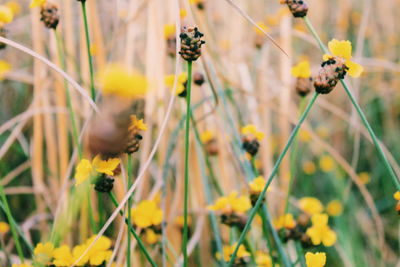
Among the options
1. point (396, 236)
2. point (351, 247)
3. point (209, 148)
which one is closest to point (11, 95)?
point (209, 148)

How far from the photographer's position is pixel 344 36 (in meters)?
2.29

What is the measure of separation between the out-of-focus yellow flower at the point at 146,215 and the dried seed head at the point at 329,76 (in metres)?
0.36

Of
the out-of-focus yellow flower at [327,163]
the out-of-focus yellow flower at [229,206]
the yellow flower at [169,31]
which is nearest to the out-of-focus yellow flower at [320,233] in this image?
the out-of-focus yellow flower at [229,206]

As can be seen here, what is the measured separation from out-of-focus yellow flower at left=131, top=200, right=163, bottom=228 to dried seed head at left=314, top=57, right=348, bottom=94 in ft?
1.19

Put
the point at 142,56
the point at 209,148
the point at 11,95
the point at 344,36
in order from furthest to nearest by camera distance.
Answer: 1. the point at 344,36
2. the point at 11,95
3. the point at 142,56
4. the point at 209,148

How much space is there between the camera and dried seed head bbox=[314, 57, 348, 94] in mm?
565

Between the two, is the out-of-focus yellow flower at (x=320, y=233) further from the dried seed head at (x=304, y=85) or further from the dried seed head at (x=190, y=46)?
the dried seed head at (x=190, y=46)

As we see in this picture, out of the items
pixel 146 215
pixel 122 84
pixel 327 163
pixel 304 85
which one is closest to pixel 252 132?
pixel 304 85

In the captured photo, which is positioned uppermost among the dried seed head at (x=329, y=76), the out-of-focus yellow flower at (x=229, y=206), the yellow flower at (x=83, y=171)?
the dried seed head at (x=329, y=76)

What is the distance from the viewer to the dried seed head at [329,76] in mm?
565

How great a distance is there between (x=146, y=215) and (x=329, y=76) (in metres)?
0.40

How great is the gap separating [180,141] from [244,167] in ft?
1.15

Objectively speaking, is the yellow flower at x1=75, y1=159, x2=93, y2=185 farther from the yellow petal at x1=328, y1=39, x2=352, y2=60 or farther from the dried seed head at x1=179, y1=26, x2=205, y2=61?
the yellow petal at x1=328, y1=39, x2=352, y2=60

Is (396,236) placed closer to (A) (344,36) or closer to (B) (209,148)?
(B) (209,148)
